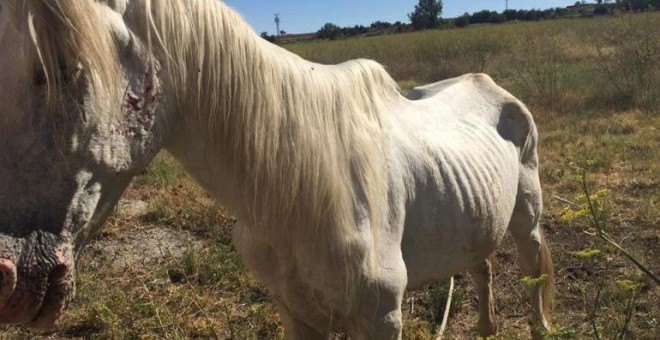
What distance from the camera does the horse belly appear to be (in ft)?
6.35

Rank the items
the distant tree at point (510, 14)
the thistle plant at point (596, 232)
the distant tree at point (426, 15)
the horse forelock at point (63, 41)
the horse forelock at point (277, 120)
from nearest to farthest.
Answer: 1. the horse forelock at point (63, 41)
2. the horse forelock at point (277, 120)
3. the thistle plant at point (596, 232)
4. the distant tree at point (426, 15)
5. the distant tree at point (510, 14)

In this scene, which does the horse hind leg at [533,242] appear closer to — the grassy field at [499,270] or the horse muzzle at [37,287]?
the grassy field at [499,270]

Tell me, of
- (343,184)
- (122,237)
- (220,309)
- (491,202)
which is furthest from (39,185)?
(122,237)

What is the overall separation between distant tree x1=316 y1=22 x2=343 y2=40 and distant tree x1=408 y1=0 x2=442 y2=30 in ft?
20.0

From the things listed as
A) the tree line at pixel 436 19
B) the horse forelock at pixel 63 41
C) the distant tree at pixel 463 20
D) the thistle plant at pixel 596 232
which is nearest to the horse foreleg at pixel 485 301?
the thistle plant at pixel 596 232

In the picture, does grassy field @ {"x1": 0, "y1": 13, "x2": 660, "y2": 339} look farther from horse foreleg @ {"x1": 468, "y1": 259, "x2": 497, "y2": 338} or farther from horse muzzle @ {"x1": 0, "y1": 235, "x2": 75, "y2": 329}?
horse muzzle @ {"x1": 0, "y1": 235, "x2": 75, "y2": 329}

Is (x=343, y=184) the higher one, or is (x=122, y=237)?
(x=343, y=184)

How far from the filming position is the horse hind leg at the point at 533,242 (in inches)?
109

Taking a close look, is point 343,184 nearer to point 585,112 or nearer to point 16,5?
point 16,5

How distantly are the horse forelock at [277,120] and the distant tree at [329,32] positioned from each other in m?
43.7

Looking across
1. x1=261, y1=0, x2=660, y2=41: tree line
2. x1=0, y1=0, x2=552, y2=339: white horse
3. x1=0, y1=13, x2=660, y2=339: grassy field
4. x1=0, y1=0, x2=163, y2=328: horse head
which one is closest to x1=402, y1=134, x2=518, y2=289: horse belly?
x1=0, y1=0, x2=552, y2=339: white horse

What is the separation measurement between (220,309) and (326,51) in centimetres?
1891

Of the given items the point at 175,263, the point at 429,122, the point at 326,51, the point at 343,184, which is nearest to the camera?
the point at 343,184

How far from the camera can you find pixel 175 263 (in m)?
3.54
